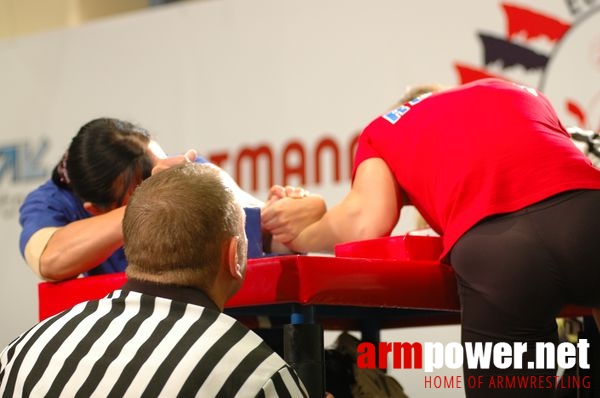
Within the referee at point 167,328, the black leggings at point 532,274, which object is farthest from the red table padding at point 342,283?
the referee at point 167,328

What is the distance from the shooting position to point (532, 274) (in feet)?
5.16

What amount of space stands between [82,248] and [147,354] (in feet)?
3.06

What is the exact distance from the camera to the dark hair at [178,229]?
1.25 m

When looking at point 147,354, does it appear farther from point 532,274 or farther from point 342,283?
point 532,274

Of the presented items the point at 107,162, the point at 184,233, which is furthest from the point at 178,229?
the point at 107,162

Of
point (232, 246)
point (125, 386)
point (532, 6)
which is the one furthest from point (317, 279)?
point (532, 6)

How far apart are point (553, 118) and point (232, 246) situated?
0.77 metres

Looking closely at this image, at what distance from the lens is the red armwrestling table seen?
61.4 inches

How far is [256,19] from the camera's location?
162 inches

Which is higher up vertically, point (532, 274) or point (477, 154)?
point (477, 154)

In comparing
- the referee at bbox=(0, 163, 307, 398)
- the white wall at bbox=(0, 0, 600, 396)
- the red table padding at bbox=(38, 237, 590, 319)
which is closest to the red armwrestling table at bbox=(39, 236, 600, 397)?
the red table padding at bbox=(38, 237, 590, 319)

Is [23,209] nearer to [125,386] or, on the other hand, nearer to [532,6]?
[125,386]

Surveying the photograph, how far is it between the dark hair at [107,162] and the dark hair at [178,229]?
0.93m

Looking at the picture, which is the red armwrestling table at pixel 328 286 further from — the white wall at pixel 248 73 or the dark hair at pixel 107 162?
the white wall at pixel 248 73
